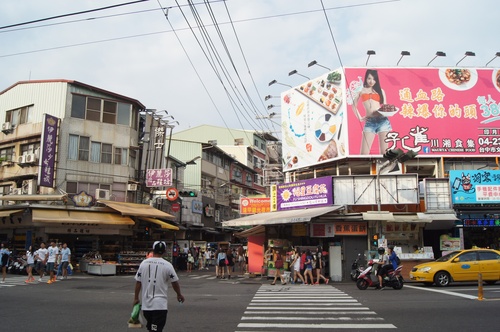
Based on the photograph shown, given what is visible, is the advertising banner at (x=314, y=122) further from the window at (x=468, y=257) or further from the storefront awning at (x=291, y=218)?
the window at (x=468, y=257)

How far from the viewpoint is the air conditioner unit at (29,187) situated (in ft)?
92.0

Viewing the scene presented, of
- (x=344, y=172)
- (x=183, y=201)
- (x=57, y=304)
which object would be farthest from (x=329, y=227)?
(x=183, y=201)

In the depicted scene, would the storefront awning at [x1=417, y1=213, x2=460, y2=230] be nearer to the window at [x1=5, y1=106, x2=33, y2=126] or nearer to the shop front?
the shop front

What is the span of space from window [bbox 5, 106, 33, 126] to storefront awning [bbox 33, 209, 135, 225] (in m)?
7.41

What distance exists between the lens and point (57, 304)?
12.4 meters

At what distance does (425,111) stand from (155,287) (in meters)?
23.9

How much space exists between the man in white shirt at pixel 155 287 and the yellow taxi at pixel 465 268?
14.2 meters

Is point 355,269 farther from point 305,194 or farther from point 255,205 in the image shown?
point 255,205

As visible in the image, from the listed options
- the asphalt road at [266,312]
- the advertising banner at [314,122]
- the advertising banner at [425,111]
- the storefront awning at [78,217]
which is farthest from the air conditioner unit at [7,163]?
the advertising banner at [425,111]

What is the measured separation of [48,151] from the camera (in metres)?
27.2

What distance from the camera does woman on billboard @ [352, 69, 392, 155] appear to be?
26.1 meters

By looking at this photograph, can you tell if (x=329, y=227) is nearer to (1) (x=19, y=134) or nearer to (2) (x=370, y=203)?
(2) (x=370, y=203)

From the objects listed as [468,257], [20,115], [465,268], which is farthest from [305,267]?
[20,115]

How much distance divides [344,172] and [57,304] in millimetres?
19754
